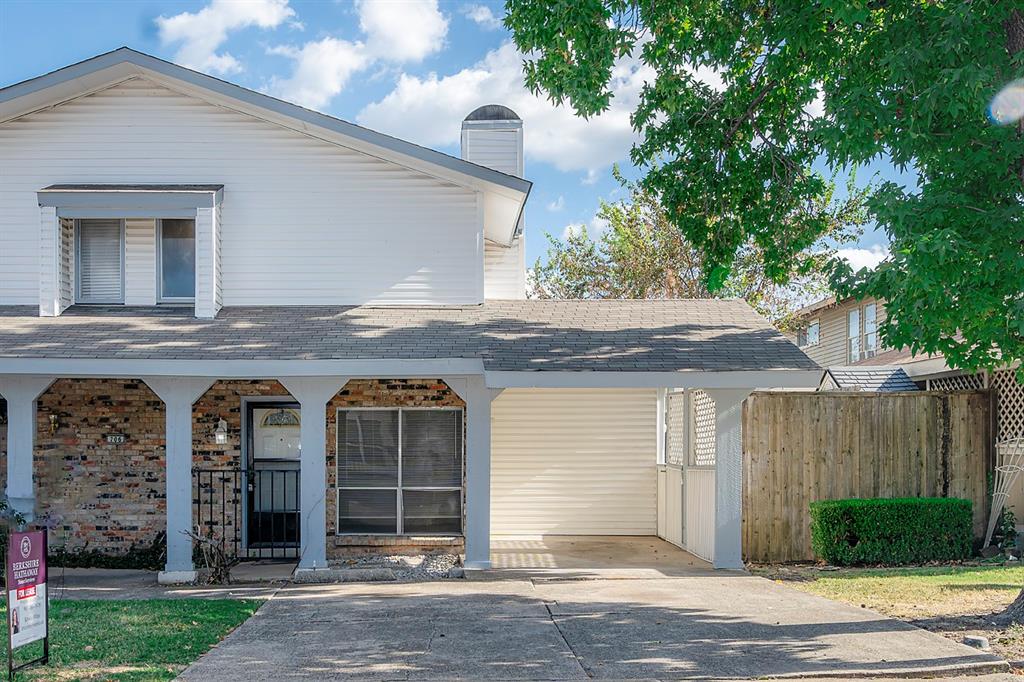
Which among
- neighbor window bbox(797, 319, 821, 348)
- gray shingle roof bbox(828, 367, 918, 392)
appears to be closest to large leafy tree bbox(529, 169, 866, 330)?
neighbor window bbox(797, 319, 821, 348)

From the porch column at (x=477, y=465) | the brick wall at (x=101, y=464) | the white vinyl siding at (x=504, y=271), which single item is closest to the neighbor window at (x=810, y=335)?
the white vinyl siding at (x=504, y=271)

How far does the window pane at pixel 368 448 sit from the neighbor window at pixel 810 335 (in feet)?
63.9

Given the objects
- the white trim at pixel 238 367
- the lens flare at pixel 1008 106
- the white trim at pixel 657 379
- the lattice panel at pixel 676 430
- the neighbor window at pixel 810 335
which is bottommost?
the lattice panel at pixel 676 430

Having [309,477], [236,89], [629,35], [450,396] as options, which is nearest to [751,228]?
[629,35]

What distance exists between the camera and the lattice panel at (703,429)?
42.8ft

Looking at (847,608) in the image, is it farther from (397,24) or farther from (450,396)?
(397,24)

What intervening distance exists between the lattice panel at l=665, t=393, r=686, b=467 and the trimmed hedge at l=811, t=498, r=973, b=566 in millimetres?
2175

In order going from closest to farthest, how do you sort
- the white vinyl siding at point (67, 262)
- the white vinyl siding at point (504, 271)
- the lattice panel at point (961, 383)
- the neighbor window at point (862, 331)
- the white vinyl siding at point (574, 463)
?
the white vinyl siding at point (67, 262) < the lattice panel at point (961, 383) < the white vinyl siding at point (574, 463) < the white vinyl siding at point (504, 271) < the neighbor window at point (862, 331)

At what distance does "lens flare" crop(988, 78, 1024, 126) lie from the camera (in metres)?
8.36

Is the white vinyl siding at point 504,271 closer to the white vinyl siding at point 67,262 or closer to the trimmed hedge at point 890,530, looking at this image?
the trimmed hedge at point 890,530

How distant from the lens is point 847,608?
981 centimetres

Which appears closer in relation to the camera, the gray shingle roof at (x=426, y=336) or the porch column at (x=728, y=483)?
the gray shingle roof at (x=426, y=336)

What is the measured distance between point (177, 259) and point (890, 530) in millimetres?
10272

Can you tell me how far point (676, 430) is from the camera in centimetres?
1508
